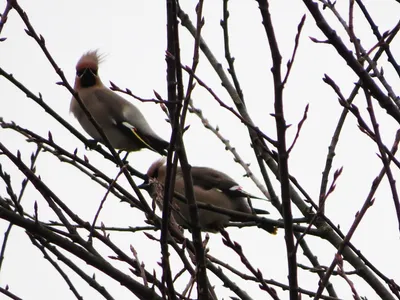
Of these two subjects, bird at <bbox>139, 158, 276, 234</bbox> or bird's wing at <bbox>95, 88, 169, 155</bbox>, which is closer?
bird at <bbox>139, 158, 276, 234</bbox>

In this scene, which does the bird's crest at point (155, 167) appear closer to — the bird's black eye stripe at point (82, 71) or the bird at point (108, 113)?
the bird at point (108, 113)

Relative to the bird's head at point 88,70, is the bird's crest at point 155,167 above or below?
below

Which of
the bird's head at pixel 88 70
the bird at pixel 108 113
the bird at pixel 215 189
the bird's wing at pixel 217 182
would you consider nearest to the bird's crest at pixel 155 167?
the bird at pixel 215 189

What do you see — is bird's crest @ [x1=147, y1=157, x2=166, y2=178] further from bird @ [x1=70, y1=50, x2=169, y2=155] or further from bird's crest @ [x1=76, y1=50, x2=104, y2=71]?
bird's crest @ [x1=76, y1=50, x2=104, y2=71]

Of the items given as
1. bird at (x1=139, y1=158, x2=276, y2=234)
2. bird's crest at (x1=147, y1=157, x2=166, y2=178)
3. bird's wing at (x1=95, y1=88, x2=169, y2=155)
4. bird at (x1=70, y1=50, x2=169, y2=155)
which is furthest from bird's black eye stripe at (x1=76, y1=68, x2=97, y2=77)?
bird at (x1=139, y1=158, x2=276, y2=234)

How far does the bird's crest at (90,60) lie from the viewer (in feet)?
27.3

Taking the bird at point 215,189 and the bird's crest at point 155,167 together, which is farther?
the bird's crest at point 155,167

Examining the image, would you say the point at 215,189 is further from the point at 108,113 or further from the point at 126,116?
the point at 108,113

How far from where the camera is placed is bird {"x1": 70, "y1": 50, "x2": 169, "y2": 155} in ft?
23.8

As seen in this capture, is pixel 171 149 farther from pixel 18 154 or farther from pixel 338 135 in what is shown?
pixel 338 135

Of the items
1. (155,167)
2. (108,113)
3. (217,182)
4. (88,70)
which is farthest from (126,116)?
(217,182)

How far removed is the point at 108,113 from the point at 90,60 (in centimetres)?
105

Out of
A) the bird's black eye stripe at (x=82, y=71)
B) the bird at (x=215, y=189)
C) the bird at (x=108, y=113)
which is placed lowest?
the bird at (x=215, y=189)

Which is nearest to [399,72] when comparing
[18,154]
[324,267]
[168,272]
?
[324,267]
